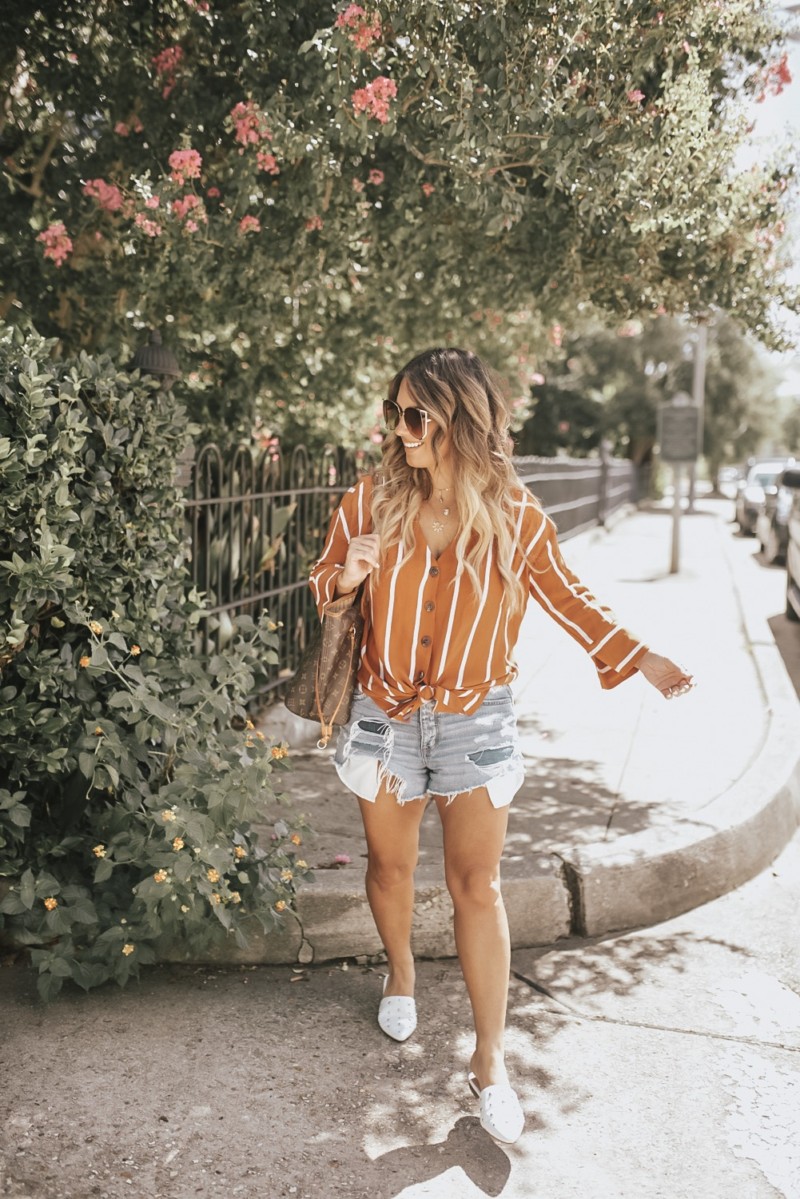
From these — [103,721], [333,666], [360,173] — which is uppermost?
[360,173]

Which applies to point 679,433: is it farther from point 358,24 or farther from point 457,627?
point 457,627

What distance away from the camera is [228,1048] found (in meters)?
3.16

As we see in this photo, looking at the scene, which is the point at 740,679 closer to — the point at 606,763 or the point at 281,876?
the point at 606,763

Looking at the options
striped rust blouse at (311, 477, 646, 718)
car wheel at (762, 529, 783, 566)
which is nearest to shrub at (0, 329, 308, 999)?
striped rust blouse at (311, 477, 646, 718)

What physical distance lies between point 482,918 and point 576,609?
2.70ft

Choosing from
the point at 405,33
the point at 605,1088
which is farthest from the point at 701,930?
the point at 405,33

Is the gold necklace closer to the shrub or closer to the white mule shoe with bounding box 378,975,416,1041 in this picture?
the shrub

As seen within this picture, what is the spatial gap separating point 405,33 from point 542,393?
3554 centimetres

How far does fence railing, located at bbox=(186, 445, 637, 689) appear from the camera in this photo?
207 inches

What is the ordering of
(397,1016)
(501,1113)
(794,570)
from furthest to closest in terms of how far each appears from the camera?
1. (794,570)
2. (397,1016)
3. (501,1113)

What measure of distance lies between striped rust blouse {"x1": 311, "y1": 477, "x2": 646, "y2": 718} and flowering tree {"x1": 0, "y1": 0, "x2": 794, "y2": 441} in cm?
213

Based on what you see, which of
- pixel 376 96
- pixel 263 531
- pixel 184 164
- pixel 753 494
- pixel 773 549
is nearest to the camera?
pixel 376 96

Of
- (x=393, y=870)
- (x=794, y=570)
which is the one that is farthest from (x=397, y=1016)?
(x=794, y=570)

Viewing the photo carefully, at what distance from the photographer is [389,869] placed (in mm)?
3090
